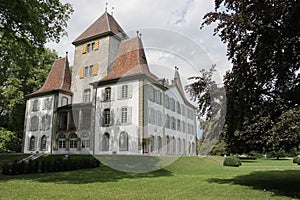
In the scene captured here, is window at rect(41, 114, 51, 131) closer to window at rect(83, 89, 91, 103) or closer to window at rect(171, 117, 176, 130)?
window at rect(83, 89, 91, 103)

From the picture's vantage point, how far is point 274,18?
9109 mm

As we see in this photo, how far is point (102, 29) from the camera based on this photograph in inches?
1275

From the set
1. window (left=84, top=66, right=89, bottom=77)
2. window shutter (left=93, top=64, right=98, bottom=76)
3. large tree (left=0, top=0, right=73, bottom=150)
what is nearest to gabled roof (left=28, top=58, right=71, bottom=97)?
window (left=84, top=66, right=89, bottom=77)

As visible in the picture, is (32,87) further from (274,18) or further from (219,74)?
(274,18)

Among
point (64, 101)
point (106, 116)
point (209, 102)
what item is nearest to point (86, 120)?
point (106, 116)

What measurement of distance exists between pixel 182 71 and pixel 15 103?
90.0ft

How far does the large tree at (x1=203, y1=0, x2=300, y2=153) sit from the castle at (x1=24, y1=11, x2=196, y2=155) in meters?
10.1

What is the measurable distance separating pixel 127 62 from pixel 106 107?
5342 mm

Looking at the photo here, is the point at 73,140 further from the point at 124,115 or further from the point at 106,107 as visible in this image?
the point at 124,115

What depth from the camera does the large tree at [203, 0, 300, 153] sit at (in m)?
9.16

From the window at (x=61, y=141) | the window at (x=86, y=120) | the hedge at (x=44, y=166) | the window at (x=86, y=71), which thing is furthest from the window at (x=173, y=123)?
the window at (x=61, y=141)

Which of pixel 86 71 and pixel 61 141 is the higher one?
pixel 86 71

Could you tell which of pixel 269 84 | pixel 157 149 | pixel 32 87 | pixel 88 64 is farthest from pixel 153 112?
pixel 32 87

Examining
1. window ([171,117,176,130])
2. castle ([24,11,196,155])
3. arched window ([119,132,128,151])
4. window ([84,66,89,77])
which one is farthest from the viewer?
window ([84,66,89,77])
